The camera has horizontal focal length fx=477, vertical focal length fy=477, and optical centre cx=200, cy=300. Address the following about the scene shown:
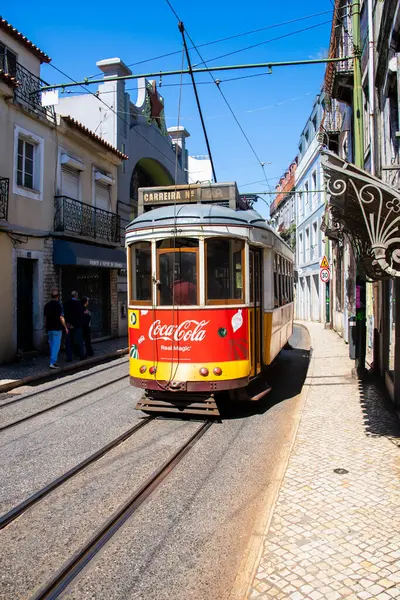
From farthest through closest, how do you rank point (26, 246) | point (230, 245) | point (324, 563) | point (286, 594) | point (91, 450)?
point (26, 246) → point (230, 245) → point (91, 450) → point (324, 563) → point (286, 594)

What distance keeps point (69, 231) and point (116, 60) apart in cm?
812

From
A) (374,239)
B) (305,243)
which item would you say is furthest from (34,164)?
(305,243)

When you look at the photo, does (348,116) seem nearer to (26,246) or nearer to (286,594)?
(26,246)

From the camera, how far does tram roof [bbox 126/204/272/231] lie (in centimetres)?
686

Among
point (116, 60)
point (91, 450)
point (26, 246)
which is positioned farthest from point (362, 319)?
point (116, 60)

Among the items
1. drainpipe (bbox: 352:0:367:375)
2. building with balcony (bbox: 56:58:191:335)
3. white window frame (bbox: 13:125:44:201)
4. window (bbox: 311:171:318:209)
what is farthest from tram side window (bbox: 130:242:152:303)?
window (bbox: 311:171:318:209)

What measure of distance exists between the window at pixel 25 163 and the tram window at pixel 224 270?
27.1ft

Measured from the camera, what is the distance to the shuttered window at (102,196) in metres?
17.8

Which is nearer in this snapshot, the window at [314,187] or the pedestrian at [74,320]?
the pedestrian at [74,320]

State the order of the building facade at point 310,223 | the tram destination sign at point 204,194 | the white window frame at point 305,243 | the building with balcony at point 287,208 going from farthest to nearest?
the building with balcony at point 287,208 → the white window frame at point 305,243 → the building facade at point 310,223 → the tram destination sign at point 204,194

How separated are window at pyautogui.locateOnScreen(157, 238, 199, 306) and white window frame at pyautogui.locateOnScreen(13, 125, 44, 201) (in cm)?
748

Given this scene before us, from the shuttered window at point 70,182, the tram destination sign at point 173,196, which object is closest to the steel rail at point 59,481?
the tram destination sign at point 173,196

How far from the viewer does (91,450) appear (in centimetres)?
568

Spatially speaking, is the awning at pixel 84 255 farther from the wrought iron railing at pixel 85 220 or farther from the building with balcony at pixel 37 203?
the wrought iron railing at pixel 85 220
